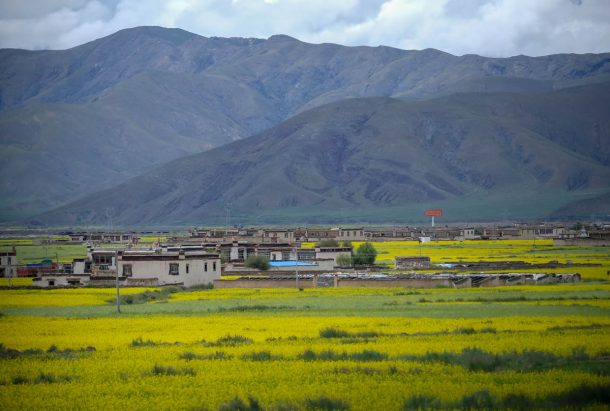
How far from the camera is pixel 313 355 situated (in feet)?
97.3

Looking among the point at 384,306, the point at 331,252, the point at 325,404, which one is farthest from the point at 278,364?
the point at 331,252

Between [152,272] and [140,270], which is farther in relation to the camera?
[152,272]

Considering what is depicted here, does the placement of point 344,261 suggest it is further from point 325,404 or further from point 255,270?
point 325,404

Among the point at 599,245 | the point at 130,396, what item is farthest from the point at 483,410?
the point at 599,245

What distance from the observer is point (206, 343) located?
3400cm

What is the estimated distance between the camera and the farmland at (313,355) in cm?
2350

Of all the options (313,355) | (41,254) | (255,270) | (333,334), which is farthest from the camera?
(41,254)

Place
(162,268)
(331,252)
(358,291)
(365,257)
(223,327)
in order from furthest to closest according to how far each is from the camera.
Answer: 1. (331,252)
2. (365,257)
3. (162,268)
4. (358,291)
5. (223,327)

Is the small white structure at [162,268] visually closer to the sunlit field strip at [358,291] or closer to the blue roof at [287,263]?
the sunlit field strip at [358,291]

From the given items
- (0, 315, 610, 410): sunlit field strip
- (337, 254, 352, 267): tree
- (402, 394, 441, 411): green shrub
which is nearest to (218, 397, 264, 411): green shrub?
(0, 315, 610, 410): sunlit field strip

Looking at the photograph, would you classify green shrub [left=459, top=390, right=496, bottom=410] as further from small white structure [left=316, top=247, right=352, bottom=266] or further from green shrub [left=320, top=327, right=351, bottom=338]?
small white structure [left=316, top=247, right=352, bottom=266]

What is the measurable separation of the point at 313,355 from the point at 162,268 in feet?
136

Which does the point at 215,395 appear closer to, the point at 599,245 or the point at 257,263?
the point at 257,263

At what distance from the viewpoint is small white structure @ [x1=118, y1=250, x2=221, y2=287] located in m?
69.6
